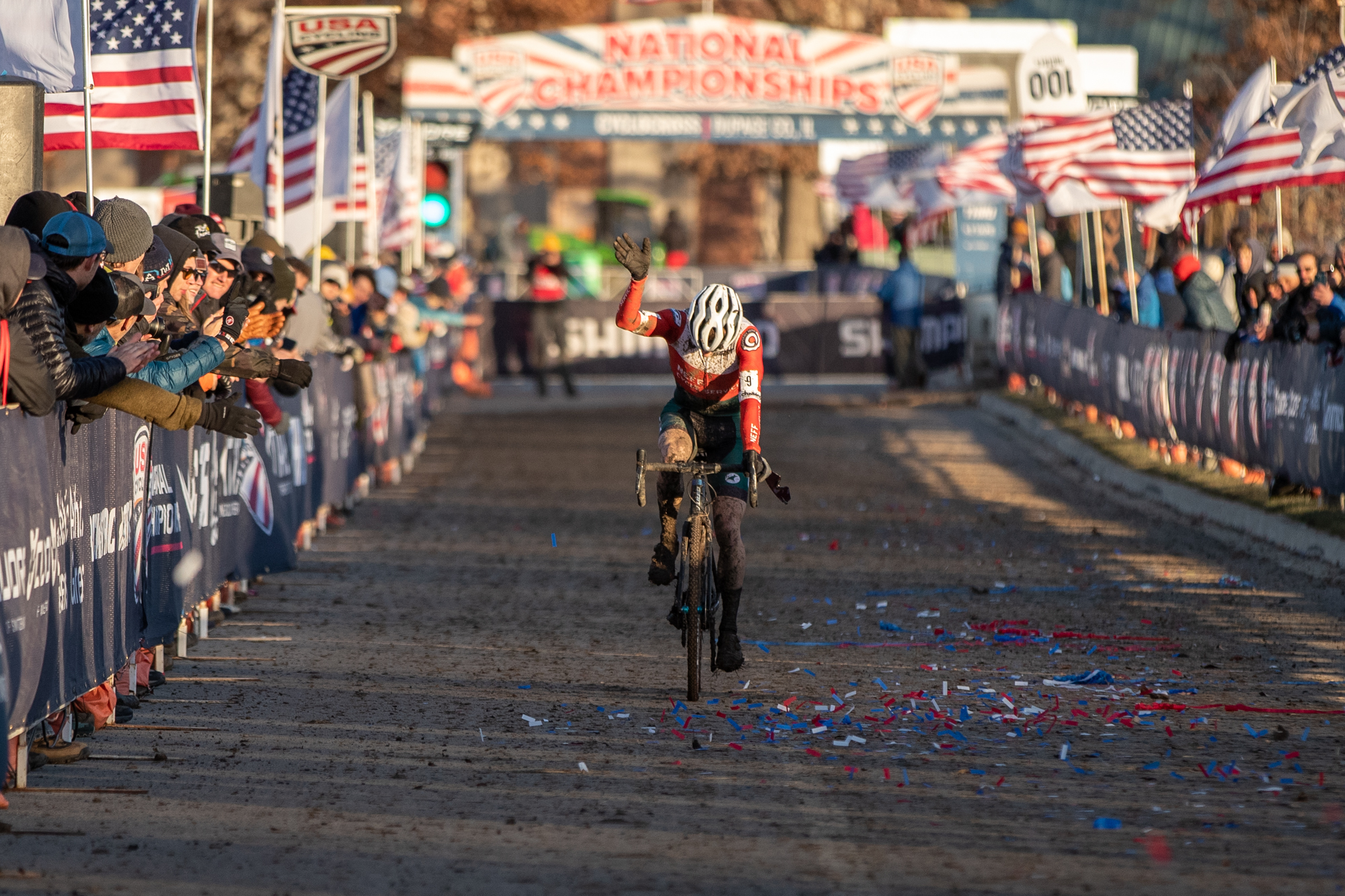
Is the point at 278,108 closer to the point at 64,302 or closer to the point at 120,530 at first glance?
the point at 120,530

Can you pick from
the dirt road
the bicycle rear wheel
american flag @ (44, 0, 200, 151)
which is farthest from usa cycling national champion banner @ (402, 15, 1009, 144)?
the bicycle rear wheel

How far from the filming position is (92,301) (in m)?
7.73

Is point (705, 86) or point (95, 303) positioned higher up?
point (705, 86)

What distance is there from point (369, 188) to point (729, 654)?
612 inches

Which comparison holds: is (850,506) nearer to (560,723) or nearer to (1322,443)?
(1322,443)

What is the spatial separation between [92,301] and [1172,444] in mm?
13796

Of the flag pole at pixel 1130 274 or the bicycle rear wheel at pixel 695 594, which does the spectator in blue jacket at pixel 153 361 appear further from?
the flag pole at pixel 1130 274

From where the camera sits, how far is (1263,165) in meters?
16.9

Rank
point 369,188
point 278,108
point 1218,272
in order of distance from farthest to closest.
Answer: point 369,188
point 1218,272
point 278,108

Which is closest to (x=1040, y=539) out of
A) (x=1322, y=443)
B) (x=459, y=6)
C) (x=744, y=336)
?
(x=1322, y=443)

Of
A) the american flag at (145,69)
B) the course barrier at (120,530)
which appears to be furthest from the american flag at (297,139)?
the american flag at (145,69)

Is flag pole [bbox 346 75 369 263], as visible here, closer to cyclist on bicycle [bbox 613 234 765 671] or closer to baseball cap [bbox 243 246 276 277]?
baseball cap [bbox 243 246 276 277]

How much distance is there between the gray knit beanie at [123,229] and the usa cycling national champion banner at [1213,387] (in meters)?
8.57

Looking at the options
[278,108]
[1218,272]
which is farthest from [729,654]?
[1218,272]
